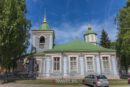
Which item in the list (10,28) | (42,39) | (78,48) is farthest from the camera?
(42,39)

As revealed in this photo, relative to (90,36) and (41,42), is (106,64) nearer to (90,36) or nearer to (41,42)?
(41,42)

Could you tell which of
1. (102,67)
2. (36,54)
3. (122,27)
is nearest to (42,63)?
(36,54)

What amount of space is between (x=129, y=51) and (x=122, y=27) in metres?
5.13

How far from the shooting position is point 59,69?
3716cm

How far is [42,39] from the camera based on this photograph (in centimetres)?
4466

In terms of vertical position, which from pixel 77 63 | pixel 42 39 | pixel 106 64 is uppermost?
pixel 42 39

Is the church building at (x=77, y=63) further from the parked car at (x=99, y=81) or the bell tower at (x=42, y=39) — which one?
the parked car at (x=99, y=81)

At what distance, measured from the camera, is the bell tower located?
43344 millimetres

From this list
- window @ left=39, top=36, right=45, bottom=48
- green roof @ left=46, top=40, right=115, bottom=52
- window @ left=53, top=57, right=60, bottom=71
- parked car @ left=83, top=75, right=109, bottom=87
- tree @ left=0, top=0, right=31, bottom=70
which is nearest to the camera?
parked car @ left=83, top=75, right=109, bottom=87

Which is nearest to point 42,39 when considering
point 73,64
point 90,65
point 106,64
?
point 73,64

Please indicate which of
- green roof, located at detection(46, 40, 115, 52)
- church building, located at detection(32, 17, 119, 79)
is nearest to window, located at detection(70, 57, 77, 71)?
church building, located at detection(32, 17, 119, 79)

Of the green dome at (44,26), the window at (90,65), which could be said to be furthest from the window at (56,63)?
the green dome at (44,26)

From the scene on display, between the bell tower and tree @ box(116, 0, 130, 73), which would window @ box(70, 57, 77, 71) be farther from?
tree @ box(116, 0, 130, 73)

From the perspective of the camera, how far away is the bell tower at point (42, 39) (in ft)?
142
